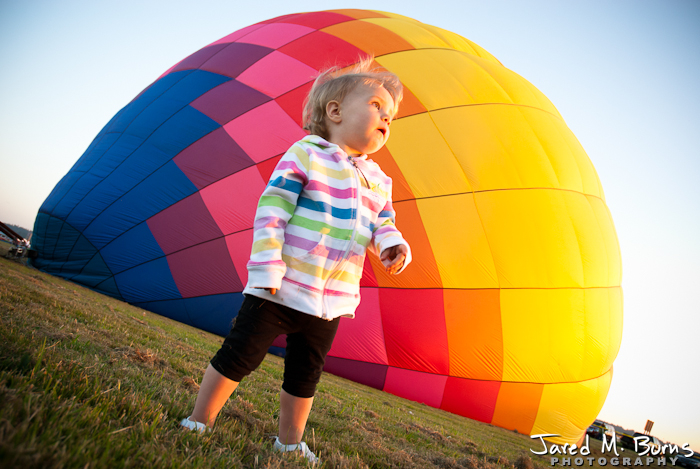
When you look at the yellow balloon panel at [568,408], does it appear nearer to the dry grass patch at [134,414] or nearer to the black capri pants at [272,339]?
the dry grass patch at [134,414]

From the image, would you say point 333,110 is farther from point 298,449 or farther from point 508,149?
point 508,149

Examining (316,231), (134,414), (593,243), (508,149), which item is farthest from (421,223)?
(134,414)

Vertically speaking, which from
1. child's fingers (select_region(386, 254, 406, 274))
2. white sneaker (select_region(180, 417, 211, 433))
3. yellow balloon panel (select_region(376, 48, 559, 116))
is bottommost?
white sneaker (select_region(180, 417, 211, 433))

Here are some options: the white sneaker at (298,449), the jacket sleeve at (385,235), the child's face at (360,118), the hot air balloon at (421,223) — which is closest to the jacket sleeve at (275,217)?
the child's face at (360,118)

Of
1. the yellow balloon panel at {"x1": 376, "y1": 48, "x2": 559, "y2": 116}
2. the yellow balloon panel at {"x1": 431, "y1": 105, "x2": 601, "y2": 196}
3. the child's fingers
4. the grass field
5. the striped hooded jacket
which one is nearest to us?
the grass field

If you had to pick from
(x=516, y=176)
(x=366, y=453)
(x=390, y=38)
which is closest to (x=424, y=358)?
(x=516, y=176)

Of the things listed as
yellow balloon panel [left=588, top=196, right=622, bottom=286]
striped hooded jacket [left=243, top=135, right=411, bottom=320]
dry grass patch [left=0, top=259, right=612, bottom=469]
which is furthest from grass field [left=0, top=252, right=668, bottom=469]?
yellow balloon panel [left=588, top=196, right=622, bottom=286]

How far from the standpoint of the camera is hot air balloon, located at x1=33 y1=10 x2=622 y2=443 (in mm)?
5879

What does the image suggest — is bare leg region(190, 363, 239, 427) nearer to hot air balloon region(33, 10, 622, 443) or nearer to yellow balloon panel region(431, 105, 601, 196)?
hot air balloon region(33, 10, 622, 443)

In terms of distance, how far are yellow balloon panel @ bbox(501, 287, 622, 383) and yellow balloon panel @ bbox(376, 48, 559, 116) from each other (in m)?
3.44

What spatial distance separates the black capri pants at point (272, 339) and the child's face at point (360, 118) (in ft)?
2.97

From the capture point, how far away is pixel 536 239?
6086 mm

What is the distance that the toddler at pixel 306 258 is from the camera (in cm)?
154

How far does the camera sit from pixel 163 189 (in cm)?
696
